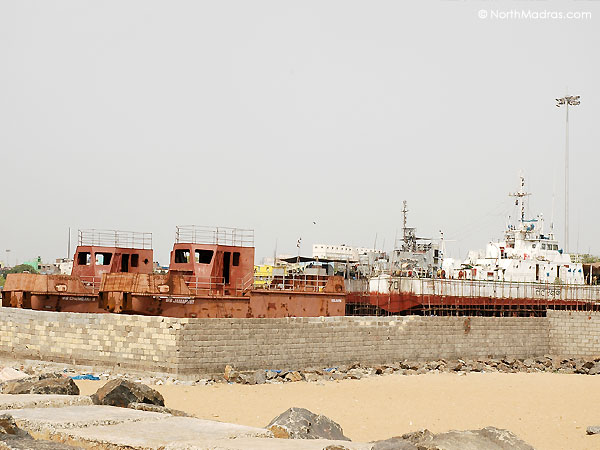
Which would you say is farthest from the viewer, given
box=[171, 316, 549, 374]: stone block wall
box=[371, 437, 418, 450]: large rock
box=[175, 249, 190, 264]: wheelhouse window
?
box=[175, 249, 190, 264]: wheelhouse window

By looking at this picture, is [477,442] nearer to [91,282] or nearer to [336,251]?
[91,282]

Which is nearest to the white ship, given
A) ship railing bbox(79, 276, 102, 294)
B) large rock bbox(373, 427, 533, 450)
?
ship railing bbox(79, 276, 102, 294)

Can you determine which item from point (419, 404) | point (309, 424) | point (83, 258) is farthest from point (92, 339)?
point (309, 424)

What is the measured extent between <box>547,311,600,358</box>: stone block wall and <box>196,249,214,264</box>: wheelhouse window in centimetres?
1422

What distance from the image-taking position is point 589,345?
2856 cm

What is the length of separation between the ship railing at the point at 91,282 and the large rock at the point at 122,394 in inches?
634

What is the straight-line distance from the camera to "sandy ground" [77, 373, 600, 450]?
14.7m

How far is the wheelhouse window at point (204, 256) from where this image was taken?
2328cm

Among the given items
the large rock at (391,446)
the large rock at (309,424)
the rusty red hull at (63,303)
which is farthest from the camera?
the rusty red hull at (63,303)

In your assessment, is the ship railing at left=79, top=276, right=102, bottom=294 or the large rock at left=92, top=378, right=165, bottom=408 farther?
the ship railing at left=79, top=276, right=102, bottom=294

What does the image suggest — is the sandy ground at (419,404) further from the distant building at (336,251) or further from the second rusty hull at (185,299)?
the distant building at (336,251)

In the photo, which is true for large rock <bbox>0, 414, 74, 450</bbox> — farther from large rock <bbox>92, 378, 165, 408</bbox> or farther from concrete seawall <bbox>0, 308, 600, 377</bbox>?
concrete seawall <bbox>0, 308, 600, 377</bbox>

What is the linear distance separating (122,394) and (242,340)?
1080 centimetres

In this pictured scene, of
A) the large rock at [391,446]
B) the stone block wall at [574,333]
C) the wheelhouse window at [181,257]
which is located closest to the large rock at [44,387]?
the large rock at [391,446]
